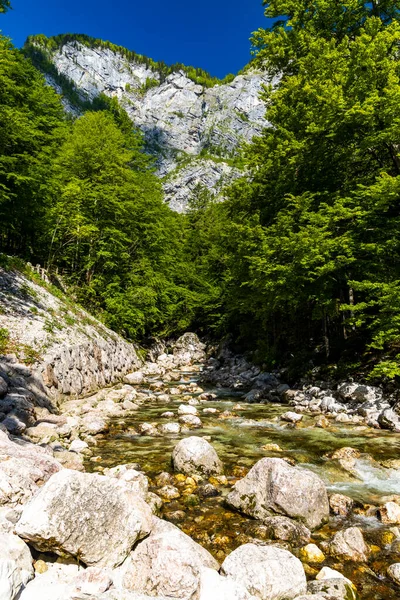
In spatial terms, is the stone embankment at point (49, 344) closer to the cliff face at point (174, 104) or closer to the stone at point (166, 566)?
the stone at point (166, 566)

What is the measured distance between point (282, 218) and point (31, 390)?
1251cm

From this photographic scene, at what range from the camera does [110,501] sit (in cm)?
466

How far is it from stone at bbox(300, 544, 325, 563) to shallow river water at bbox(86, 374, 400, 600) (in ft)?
0.38

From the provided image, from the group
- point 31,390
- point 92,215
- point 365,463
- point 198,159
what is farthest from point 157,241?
point 198,159

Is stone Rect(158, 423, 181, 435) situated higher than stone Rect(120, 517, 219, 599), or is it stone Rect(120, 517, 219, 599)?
stone Rect(120, 517, 219, 599)

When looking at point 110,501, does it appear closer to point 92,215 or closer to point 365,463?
point 365,463

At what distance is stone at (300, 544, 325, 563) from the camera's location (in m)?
5.04

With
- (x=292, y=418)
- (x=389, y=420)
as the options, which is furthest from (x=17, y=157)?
(x=389, y=420)

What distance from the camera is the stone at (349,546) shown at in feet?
16.6

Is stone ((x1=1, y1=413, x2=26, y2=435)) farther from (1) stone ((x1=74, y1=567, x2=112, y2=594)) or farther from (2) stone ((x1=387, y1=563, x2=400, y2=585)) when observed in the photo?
(2) stone ((x1=387, y1=563, x2=400, y2=585))

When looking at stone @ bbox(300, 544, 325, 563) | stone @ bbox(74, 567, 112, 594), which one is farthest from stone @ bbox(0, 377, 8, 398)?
stone @ bbox(300, 544, 325, 563)

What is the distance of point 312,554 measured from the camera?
5.09 m

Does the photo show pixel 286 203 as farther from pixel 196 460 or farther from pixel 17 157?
pixel 196 460

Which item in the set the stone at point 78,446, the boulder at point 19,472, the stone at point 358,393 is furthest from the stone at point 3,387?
the stone at point 358,393
